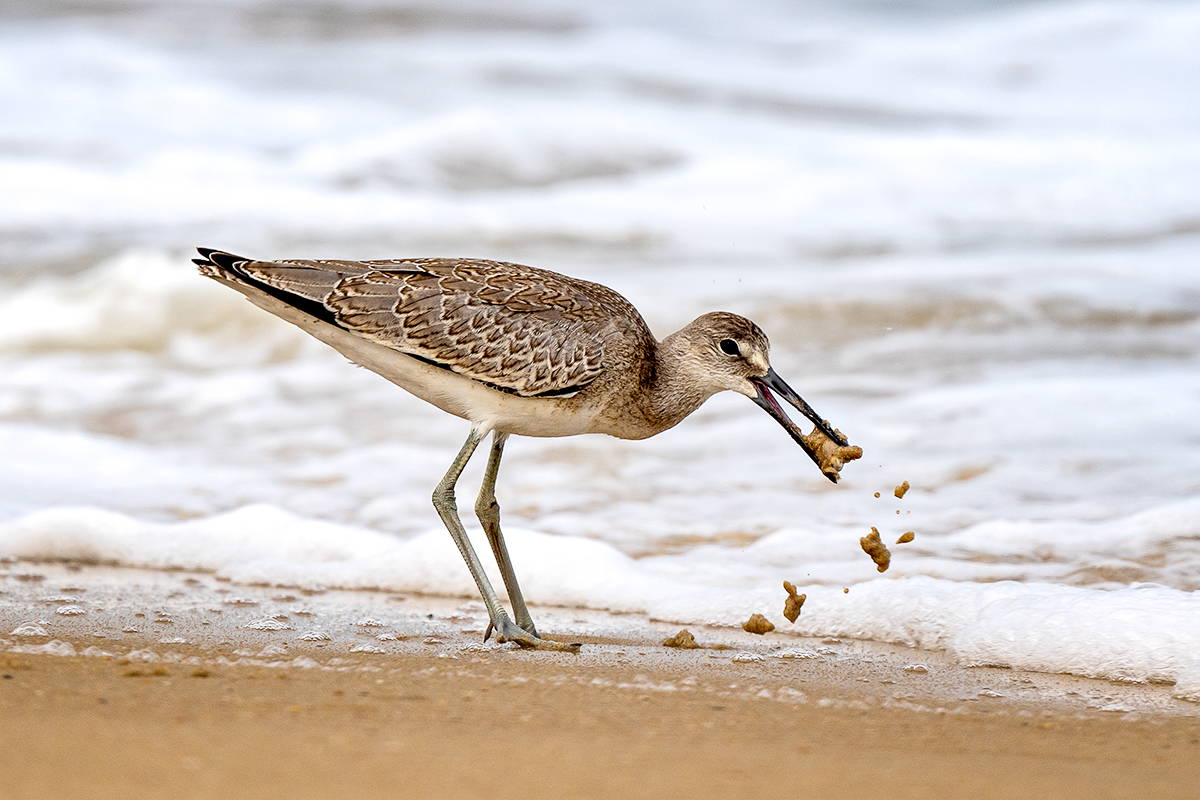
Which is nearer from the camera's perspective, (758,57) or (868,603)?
(868,603)

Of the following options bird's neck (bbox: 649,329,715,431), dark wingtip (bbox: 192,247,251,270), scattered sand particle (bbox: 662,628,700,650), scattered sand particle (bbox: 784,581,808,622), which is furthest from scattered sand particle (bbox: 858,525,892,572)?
dark wingtip (bbox: 192,247,251,270)

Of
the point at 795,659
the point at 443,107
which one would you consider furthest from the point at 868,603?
the point at 443,107

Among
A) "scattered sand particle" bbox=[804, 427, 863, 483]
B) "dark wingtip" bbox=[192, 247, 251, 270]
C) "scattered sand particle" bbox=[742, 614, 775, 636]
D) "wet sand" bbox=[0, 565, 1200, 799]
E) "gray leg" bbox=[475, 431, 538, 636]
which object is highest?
"dark wingtip" bbox=[192, 247, 251, 270]

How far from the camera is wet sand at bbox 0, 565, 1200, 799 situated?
9.86ft

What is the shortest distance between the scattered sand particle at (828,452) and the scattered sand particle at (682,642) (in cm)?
83

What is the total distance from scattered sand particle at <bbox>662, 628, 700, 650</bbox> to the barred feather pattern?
968 mm

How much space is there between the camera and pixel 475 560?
509 cm

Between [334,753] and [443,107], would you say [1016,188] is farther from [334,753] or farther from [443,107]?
[334,753]

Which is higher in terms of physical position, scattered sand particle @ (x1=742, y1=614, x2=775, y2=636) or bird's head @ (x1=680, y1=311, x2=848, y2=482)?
bird's head @ (x1=680, y1=311, x2=848, y2=482)

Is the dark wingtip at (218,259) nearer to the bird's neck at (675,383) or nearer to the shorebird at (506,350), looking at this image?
the shorebird at (506,350)

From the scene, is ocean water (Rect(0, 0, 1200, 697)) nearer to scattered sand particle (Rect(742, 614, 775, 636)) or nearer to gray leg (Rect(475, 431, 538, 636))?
scattered sand particle (Rect(742, 614, 775, 636))

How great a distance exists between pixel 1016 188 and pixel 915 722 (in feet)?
40.3

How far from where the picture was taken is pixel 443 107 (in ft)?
59.7

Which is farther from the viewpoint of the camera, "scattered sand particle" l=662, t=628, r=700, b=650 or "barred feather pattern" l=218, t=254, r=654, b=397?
"barred feather pattern" l=218, t=254, r=654, b=397
